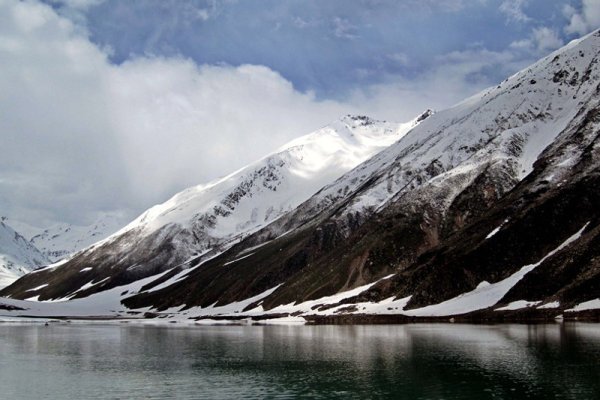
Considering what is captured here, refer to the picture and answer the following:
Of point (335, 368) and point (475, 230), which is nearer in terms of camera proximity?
point (335, 368)

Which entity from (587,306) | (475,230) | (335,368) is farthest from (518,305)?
(335,368)

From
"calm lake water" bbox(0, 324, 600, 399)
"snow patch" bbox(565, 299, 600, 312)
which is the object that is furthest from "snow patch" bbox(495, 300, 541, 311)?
"calm lake water" bbox(0, 324, 600, 399)

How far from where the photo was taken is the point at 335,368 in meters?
59.6

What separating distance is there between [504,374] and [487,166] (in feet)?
480

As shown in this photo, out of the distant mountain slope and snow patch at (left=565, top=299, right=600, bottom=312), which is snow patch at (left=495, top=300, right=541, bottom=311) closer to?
the distant mountain slope

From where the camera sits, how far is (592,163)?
14688 centimetres

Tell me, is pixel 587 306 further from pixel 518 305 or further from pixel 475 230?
pixel 475 230

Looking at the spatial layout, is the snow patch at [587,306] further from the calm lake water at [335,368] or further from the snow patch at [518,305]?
the calm lake water at [335,368]

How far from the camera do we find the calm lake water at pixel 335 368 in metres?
47.6

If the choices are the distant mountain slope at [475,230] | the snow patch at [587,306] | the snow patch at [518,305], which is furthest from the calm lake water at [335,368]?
the distant mountain slope at [475,230]

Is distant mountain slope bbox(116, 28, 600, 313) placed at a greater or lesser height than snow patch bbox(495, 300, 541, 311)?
greater

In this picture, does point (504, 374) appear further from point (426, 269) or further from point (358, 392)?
point (426, 269)

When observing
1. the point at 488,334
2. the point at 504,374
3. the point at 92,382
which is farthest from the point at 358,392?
the point at 488,334

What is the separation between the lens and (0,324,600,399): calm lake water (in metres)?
47.6
